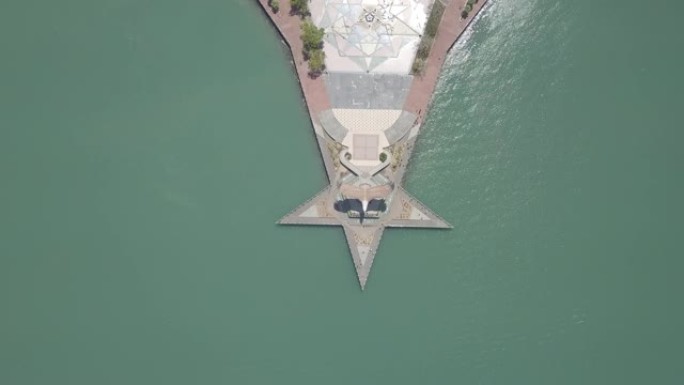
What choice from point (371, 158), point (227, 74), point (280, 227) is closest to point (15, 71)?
point (227, 74)

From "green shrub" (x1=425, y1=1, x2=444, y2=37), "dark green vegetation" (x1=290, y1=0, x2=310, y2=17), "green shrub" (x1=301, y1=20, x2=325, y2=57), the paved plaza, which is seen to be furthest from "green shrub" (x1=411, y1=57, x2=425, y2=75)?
→ "dark green vegetation" (x1=290, y1=0, x2=310, y2=17)

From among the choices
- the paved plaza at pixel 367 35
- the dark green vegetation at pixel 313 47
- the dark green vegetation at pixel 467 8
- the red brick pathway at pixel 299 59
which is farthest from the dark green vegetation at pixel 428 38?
the red brick pathway at pixel 299 59

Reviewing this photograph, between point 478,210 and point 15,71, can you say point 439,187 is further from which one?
point 15,71

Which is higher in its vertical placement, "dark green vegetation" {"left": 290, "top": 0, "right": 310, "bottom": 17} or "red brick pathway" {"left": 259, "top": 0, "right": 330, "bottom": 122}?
"dark green vegetation" {"left": 290, "top": 0, "right": 310, "bottom": 17}

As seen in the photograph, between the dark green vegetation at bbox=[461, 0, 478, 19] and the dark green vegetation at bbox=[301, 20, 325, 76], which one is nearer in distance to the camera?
the dark green vegetation at bbox=[301, 20, 325, 76]

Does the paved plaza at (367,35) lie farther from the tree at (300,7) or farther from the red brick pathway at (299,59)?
the red brick pathway at (299,59)

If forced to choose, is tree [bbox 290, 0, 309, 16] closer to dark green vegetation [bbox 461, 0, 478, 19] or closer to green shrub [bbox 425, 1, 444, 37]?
green shrub [bbox 425, 1, 444, 37]
